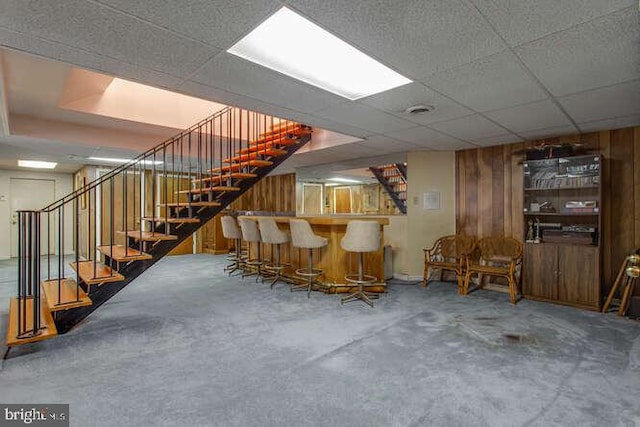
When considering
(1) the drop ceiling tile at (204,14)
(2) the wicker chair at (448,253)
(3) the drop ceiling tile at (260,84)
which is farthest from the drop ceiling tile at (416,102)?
(2) the wicker chair at (448,253)

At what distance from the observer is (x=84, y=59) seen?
89.4 inches

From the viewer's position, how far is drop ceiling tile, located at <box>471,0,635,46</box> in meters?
1.64

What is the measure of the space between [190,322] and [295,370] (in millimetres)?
1648

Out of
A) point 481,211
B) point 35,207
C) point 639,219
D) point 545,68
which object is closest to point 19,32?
point 545,68

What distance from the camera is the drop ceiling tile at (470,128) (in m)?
3.71

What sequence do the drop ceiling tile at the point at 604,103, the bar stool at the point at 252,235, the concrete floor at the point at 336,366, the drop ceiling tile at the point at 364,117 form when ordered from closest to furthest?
1. the concrete floor at the point at 336,366
2. the drop ceiling tile at the point at 604,103
3. the drop ceiling tile at the point at 364,117
4. the bar stool at the point at 252,235

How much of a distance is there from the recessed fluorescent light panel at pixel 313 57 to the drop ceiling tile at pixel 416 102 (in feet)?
0.39

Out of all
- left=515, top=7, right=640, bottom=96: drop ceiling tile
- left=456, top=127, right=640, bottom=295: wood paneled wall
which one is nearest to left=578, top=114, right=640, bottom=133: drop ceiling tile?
left=456, top=127, right=640, bottom=295: wood paneled wall

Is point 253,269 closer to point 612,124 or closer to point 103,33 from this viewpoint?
point 103,33

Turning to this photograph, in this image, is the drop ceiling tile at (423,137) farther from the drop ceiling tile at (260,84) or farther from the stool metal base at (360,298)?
the stool metal base at (360,298)

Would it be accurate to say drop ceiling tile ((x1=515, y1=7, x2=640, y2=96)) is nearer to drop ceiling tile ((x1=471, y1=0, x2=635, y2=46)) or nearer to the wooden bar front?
drop ceiling tile ((x1=471, y1=0, x2=635, y2=46))

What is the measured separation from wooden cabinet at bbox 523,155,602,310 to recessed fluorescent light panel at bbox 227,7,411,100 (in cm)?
306

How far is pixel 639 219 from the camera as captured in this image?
3.97m

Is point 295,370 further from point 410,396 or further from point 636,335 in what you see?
point 636,335
